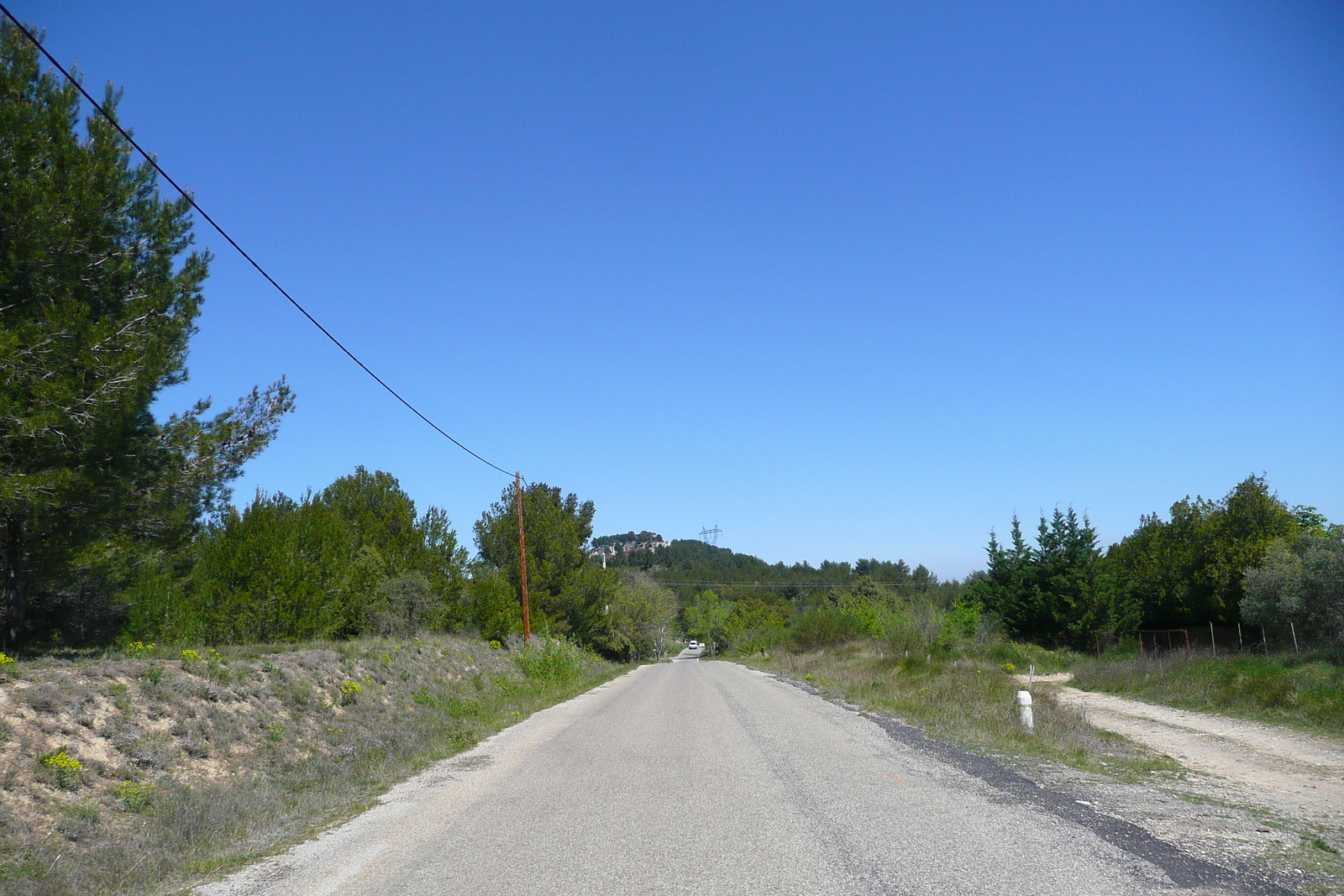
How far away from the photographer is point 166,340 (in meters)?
12.9

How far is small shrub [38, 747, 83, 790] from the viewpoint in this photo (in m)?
7.18

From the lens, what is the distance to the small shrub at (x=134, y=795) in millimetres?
7492

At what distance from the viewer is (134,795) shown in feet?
25.0

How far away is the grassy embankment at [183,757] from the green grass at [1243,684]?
18.0m

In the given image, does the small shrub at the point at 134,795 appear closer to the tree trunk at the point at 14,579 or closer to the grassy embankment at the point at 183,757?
the grassy embankment at the point at 183,757

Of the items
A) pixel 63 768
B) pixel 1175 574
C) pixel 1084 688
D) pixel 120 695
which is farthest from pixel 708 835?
pixel 1175 574

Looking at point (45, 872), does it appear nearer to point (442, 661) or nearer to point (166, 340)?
point (166, 340)

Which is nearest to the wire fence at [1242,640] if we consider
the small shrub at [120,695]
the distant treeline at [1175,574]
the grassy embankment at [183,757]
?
the distant treeline at [1175,574]

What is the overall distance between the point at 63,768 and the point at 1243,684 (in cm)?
2549

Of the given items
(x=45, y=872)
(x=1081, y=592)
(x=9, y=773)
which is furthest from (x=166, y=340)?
(x=1081, y=592)

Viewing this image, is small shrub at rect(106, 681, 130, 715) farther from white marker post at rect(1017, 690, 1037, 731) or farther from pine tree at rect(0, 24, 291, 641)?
white marker post at rect(1017, 690, 1037, 731)

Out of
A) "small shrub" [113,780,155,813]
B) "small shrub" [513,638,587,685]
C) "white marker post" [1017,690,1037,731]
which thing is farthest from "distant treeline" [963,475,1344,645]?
"small shrub" [113,780,155,813]

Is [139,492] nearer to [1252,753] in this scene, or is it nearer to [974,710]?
[974,710]

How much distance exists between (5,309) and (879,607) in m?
→ 60.7
